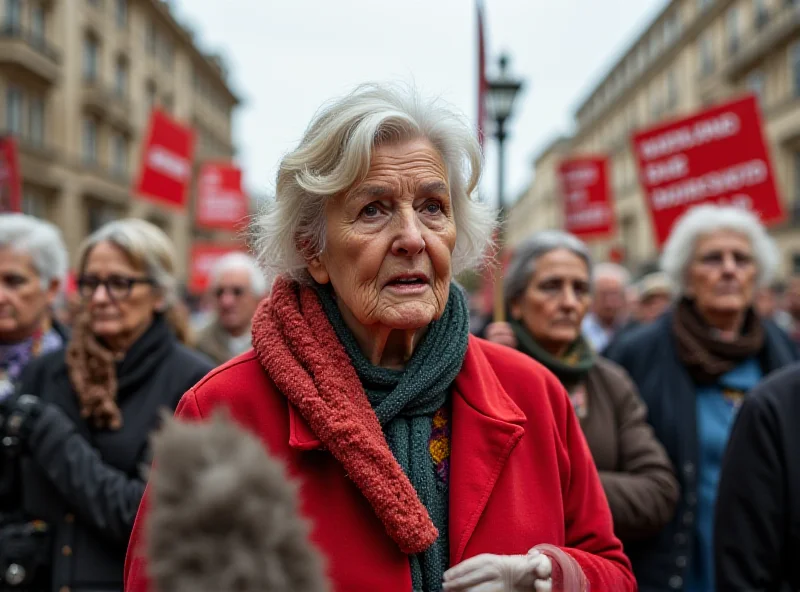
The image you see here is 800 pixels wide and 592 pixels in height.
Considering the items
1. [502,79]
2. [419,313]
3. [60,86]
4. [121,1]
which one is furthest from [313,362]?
[121,1]

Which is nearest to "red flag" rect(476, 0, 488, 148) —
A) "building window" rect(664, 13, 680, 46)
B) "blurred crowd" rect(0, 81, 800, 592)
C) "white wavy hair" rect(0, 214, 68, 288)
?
"blurred crowd" rect(0, 81, 800, 592)

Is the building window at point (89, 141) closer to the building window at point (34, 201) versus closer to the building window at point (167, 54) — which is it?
the building window at point (34, 201)

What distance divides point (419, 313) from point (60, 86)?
27986mm

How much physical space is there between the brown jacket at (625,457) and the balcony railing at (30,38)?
82.3ft

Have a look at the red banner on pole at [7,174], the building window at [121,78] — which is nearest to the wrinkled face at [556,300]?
the red banner on pole at [7,174]

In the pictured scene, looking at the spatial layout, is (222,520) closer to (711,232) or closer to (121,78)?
(711,232)

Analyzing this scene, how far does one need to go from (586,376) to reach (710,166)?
3.26 m

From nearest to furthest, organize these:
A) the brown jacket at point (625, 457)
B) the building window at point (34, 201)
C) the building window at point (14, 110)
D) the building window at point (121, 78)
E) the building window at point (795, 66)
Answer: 1. the brown jacket at point (625, 457)
2. the building window at point (14, 110)
3. the building window at point (34, 201)
4. the building window at point (795, 66)
5. the building window at point (121, 78)

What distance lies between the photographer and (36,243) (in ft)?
11.3

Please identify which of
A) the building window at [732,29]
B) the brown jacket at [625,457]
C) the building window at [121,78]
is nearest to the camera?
the brown jacket at [625,457]

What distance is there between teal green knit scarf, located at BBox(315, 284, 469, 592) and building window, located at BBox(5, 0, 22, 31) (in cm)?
2573

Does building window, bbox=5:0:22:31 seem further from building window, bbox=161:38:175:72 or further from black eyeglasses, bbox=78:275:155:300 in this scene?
black eyeglasses, bbox=78:275:155:300

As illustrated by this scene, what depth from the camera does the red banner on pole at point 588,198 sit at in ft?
32.9

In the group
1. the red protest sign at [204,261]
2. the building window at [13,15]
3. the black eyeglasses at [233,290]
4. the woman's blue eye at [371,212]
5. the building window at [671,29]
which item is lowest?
the black eyeglasses at [233,290]
